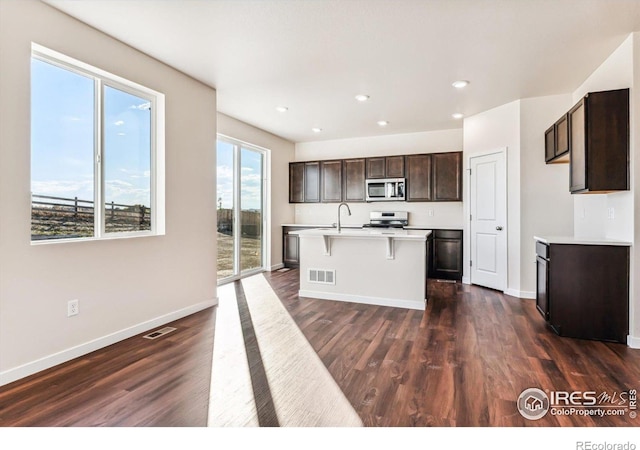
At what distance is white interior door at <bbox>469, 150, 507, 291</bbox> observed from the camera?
4.96m

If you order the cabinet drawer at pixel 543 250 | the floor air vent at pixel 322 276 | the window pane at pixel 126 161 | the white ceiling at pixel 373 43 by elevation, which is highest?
the white ceiling at pixel 373 43

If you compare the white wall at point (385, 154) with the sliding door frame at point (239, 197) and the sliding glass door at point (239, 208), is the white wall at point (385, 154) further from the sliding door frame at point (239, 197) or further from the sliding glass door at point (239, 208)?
the sliding glass door at point (239, 208)

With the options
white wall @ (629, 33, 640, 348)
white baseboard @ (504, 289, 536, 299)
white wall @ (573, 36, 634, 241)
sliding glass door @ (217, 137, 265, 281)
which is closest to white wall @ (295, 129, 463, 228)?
sliding glass door @ (217, 137, 265, 281)

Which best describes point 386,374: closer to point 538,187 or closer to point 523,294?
point 523,294

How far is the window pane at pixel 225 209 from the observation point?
5496mm

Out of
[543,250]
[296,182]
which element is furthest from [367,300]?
[296,182]

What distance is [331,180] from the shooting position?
23.1ft

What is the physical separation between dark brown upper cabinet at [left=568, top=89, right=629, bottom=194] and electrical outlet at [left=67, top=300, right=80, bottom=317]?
15.0 ft

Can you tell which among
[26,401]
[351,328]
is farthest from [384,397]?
[26,401]

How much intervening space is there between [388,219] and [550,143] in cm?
302

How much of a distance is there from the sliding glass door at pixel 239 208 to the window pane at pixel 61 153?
2.56 meters

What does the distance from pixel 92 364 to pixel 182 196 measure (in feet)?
6.02

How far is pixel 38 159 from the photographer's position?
8.41ft

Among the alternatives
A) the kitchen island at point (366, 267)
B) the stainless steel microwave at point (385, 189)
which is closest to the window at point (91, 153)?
the kitchen island at point (366, 267)
